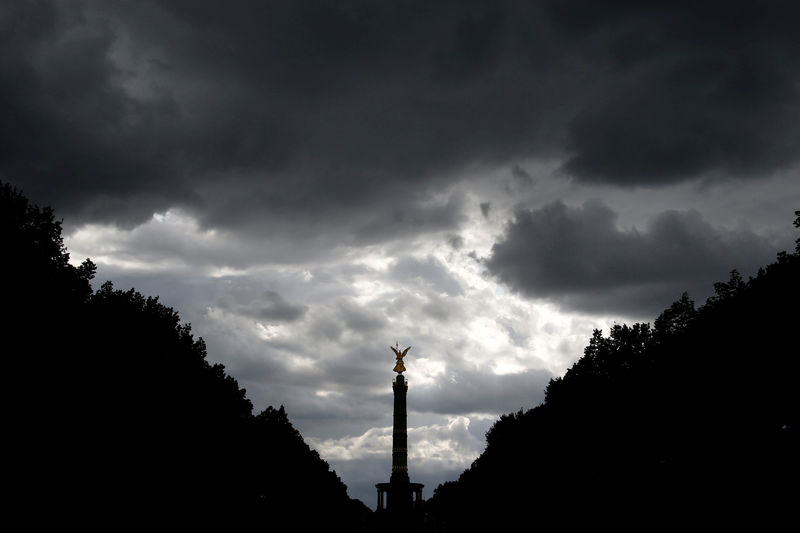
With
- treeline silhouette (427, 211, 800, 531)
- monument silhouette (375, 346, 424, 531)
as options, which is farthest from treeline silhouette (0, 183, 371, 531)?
monument silhouette (375, 346, 424, 531)

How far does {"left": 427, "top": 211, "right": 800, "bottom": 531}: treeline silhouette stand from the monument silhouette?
1117 inches

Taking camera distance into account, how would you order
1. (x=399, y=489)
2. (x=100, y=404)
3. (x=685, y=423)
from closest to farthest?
(x=100, y=404) < (x=685, y=423) < (x=399, y=489)

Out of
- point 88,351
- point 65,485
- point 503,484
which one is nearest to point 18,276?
point 88,351

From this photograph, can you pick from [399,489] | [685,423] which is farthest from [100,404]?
[399,489]

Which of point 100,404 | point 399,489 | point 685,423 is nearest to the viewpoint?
point 100,404

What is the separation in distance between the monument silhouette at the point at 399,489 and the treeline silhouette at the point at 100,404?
164 feet

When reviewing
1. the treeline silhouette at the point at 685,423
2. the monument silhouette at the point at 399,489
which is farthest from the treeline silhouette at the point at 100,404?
the monument silhouette at the point at 399,489

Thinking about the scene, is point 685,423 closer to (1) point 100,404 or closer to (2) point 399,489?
(1) point 100,404

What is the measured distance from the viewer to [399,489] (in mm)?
113875

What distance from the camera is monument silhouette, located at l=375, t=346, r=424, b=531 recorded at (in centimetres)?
11431

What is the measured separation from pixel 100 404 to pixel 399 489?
7882cm

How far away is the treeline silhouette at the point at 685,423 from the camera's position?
38812 millimetres

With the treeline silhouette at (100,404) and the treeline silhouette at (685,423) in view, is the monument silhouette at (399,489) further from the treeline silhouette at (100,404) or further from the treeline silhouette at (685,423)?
the treeline silhouette at (100,404)

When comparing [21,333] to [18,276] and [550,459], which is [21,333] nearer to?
[18,276]
